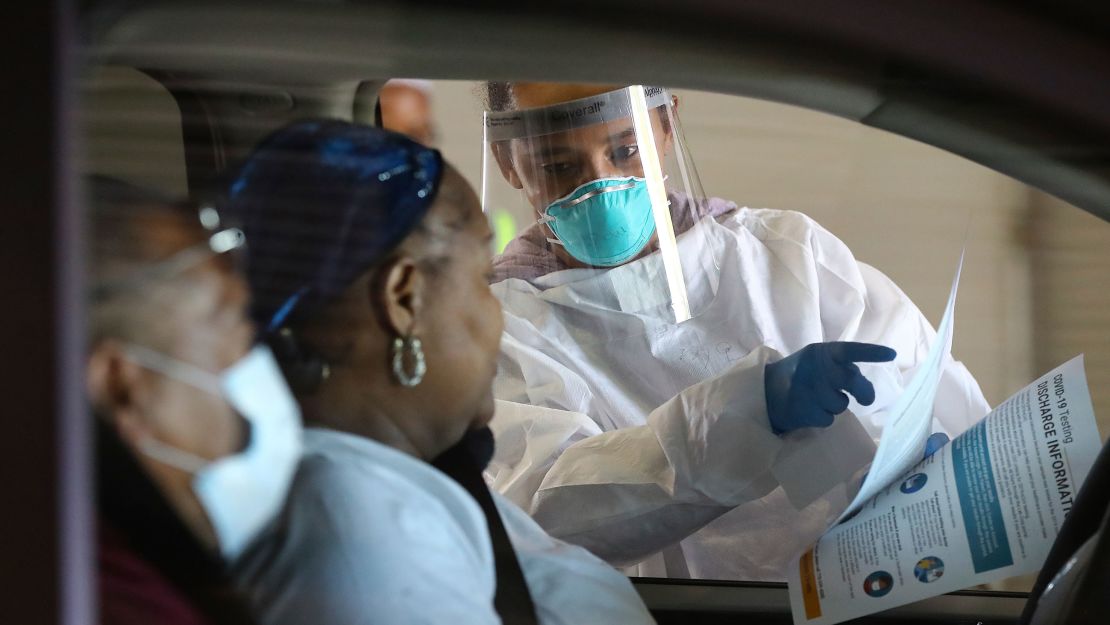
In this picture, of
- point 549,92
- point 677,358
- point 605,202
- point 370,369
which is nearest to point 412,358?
point 370,369

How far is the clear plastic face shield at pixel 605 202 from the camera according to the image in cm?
85

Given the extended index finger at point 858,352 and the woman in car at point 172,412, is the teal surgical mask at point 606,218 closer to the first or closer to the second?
the extended index finger at point 858,352

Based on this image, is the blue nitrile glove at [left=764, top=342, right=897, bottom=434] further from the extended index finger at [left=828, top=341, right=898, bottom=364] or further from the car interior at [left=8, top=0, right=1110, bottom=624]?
the car interior at [left=8, top=0, right=1110, bottom=624]

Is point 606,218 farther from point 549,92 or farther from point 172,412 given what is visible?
→ point 172,412

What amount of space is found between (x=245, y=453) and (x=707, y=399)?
63cm

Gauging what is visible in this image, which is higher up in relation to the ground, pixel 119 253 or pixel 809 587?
pixel 119 253

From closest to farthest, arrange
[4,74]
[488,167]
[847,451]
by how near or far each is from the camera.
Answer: [4,74] < [488,167] < [847,451]

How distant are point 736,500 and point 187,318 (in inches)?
29.5

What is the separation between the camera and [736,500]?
112 centimetres

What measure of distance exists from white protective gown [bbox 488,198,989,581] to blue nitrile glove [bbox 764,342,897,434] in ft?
0.05

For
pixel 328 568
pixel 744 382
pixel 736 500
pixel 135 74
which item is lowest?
pixel 736 500

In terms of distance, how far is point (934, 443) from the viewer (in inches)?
38.8

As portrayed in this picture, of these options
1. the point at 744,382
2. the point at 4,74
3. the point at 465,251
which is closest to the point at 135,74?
the point at 4,74

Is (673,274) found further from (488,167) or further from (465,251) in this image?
(465,251)
